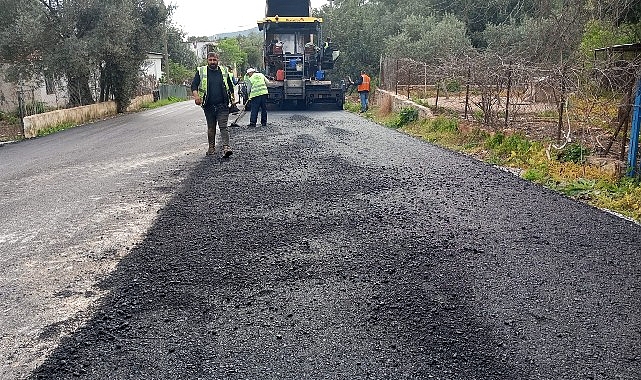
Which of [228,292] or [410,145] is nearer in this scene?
[228,292]

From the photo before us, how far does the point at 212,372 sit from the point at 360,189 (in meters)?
4.47

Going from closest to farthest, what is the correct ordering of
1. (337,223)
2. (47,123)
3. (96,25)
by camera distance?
(337,223)
(47,123)
(96,25)

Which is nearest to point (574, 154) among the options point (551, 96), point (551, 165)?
point (551, 165)

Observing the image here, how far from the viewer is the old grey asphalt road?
3078 mm

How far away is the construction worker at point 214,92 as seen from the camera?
32.4 feet

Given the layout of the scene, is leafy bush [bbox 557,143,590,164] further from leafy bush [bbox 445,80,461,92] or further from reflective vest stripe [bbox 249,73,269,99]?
reflective vest stripe [bbox 249,73,269,99]

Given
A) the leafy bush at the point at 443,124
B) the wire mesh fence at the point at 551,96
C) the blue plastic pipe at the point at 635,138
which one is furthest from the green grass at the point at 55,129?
the blue plastic pipe at the point at 635,138

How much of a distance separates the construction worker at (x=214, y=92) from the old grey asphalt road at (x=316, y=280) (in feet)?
7.53

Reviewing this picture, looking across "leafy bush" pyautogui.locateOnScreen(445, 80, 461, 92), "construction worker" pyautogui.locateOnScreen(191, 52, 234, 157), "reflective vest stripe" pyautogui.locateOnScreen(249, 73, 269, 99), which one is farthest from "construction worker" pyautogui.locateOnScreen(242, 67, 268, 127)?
"leafy bush" pyautogui.locateOnScreen(445, 80, 461, 92)

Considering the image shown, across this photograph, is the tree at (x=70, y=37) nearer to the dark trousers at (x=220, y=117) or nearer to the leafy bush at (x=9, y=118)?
the leafy bush at (x=9, y=118)

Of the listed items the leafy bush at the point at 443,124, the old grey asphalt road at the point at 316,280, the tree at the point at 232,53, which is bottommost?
the old grey asphalt road at the point at 316,280

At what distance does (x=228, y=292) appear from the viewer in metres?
3.96

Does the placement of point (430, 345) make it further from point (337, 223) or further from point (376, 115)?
point (376, 115)

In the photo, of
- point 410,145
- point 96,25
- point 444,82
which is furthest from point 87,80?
point 410,145
